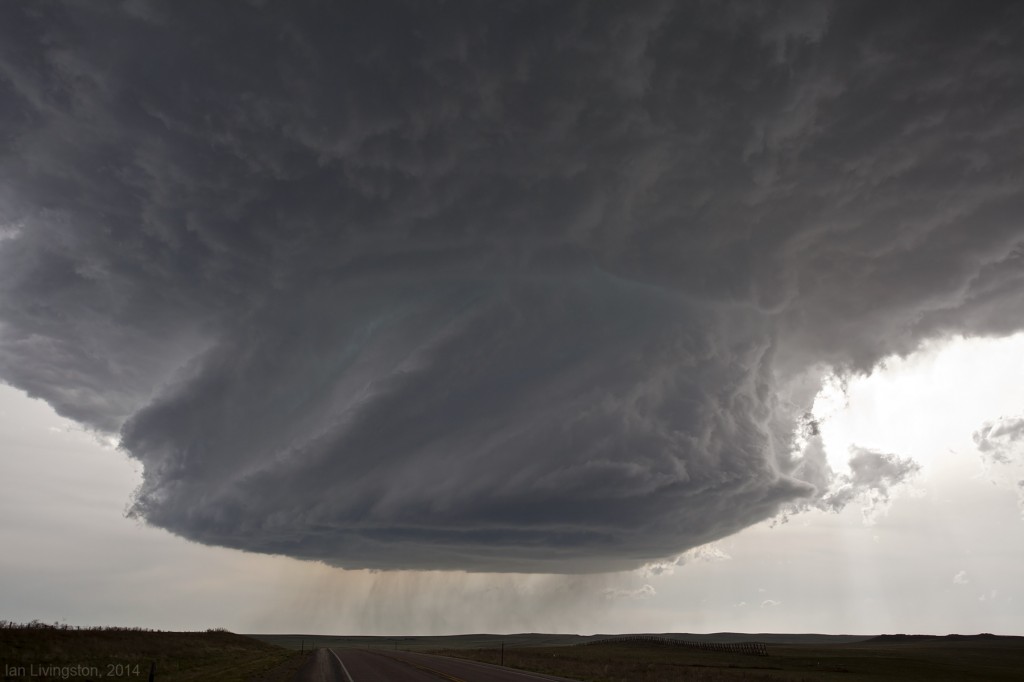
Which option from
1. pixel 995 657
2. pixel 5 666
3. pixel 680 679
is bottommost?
pixel 995 657

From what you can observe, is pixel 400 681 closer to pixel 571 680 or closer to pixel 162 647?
pixel 571 680

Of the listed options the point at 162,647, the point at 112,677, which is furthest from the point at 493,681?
the point at 162,647

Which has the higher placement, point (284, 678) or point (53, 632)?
point (53, 632)

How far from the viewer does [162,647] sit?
53281mm

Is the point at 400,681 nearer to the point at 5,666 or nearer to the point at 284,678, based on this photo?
the point at 284,678

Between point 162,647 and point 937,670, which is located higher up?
point 162,647

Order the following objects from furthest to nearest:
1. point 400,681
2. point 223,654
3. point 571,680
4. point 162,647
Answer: point 223,654
point 162,647
point 571,680
point 400,681

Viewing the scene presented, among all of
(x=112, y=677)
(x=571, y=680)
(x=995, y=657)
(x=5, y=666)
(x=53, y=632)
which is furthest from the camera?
(x=995, y=657)

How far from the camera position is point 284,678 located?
4094cm

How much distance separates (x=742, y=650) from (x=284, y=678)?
84.8 metres

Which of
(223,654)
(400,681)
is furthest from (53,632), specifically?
(223,654)

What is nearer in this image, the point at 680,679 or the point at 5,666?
the point at 5,666

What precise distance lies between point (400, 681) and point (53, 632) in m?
24.9

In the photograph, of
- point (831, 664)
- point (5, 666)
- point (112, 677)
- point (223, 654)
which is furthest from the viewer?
point (831, 664)
